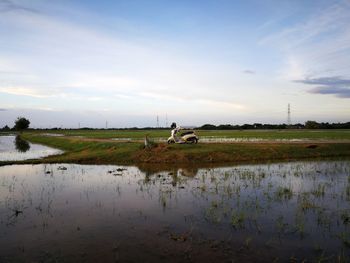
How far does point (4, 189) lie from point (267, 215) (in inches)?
514

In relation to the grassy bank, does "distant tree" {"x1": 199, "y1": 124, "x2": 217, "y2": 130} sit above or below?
above

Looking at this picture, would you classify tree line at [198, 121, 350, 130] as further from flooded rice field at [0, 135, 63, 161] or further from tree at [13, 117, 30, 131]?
flooded rice field at [0, 135, 63, 161]

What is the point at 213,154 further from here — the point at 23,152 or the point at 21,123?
the point at 21,123

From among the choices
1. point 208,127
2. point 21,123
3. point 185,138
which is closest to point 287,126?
point 208,127

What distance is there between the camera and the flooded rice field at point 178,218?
25.4 feet

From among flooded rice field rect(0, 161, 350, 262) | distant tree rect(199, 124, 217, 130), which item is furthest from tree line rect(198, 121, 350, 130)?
flooded rice field rect(0, 161, 350, 262)

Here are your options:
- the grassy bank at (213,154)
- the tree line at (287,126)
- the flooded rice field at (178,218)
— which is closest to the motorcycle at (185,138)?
the grassy bank at (213,154)

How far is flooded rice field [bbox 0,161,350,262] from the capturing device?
25.4 ft

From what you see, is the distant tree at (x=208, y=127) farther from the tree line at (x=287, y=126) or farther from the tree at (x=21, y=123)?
the tree at (x=21, y=123)

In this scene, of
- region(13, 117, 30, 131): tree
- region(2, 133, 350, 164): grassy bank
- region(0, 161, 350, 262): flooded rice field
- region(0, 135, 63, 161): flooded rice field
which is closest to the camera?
region(0, 161, 350, 262): flooded rice field

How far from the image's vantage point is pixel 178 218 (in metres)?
10.5

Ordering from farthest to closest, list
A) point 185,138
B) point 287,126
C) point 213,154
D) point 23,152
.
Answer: point 287,126 < point 23,152 < point 185,138 < point 213,154

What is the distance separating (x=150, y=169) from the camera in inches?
876

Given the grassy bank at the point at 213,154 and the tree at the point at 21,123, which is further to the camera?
the tree at the point at 21,123
